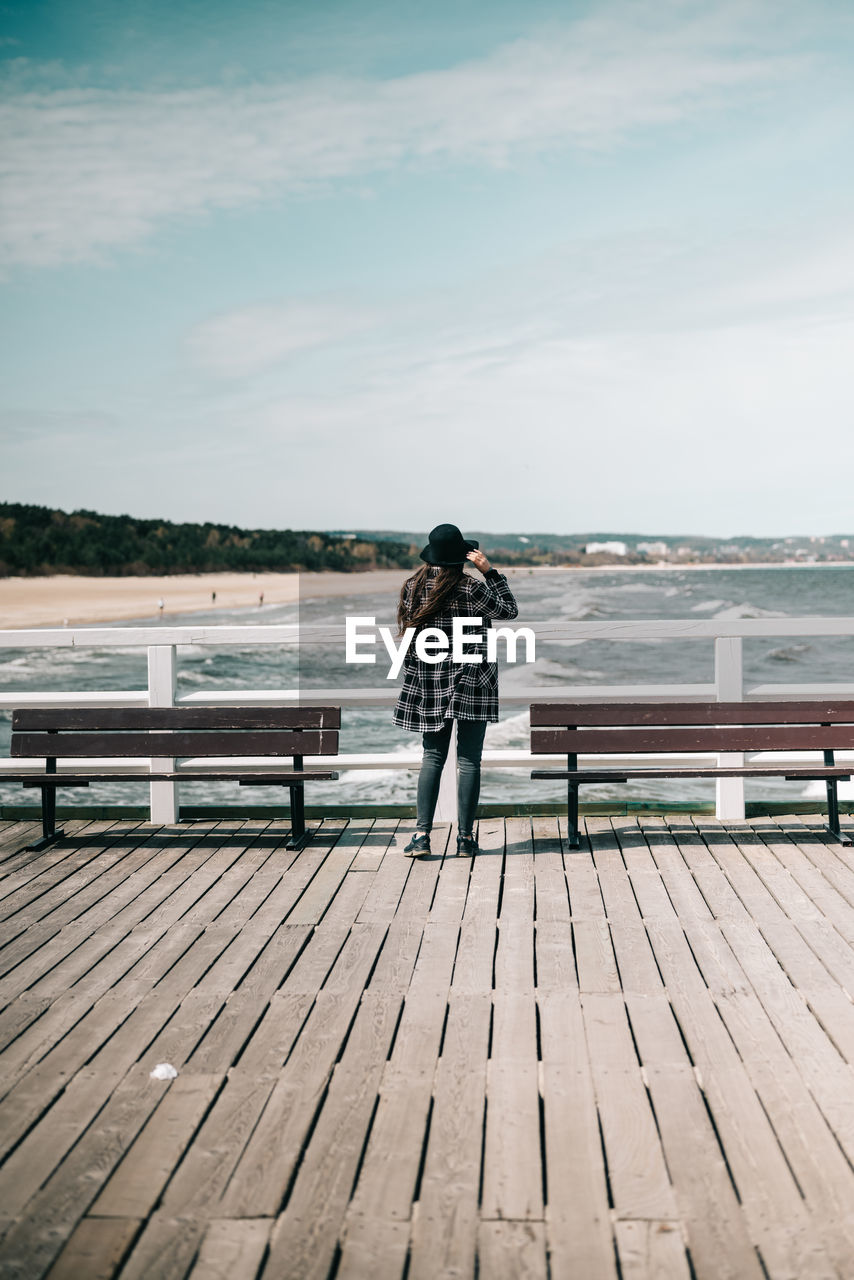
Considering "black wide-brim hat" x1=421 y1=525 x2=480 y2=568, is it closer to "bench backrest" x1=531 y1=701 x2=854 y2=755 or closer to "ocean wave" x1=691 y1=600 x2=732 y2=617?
"bench backrest" x1=531 y1=701 x2=854 y2=755

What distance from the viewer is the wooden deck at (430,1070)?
2.13m

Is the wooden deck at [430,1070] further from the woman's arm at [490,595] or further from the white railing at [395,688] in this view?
the woman's arm at [490,595]

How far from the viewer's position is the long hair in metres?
4.98

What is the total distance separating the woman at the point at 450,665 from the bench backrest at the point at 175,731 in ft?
1.74

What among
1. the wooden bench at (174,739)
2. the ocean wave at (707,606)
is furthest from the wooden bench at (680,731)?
the ocean wave at (707,606)

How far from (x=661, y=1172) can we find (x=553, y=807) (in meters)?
3.67

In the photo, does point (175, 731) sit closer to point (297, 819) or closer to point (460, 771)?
point (297, 819)

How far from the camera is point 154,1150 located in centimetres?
248

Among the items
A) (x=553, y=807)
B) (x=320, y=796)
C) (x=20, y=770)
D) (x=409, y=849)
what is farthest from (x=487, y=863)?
(x=320, y=796)

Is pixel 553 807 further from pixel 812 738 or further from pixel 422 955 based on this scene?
pixel 422 955

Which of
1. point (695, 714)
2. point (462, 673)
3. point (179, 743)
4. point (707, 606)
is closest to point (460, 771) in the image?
point (462, 673)

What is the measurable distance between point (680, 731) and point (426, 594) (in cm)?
148

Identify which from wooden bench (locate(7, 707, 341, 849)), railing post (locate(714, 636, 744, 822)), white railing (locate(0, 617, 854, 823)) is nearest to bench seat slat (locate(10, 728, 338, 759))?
wooden bench (locate(7, 707, 341, 849))

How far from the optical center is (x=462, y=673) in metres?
5.03
